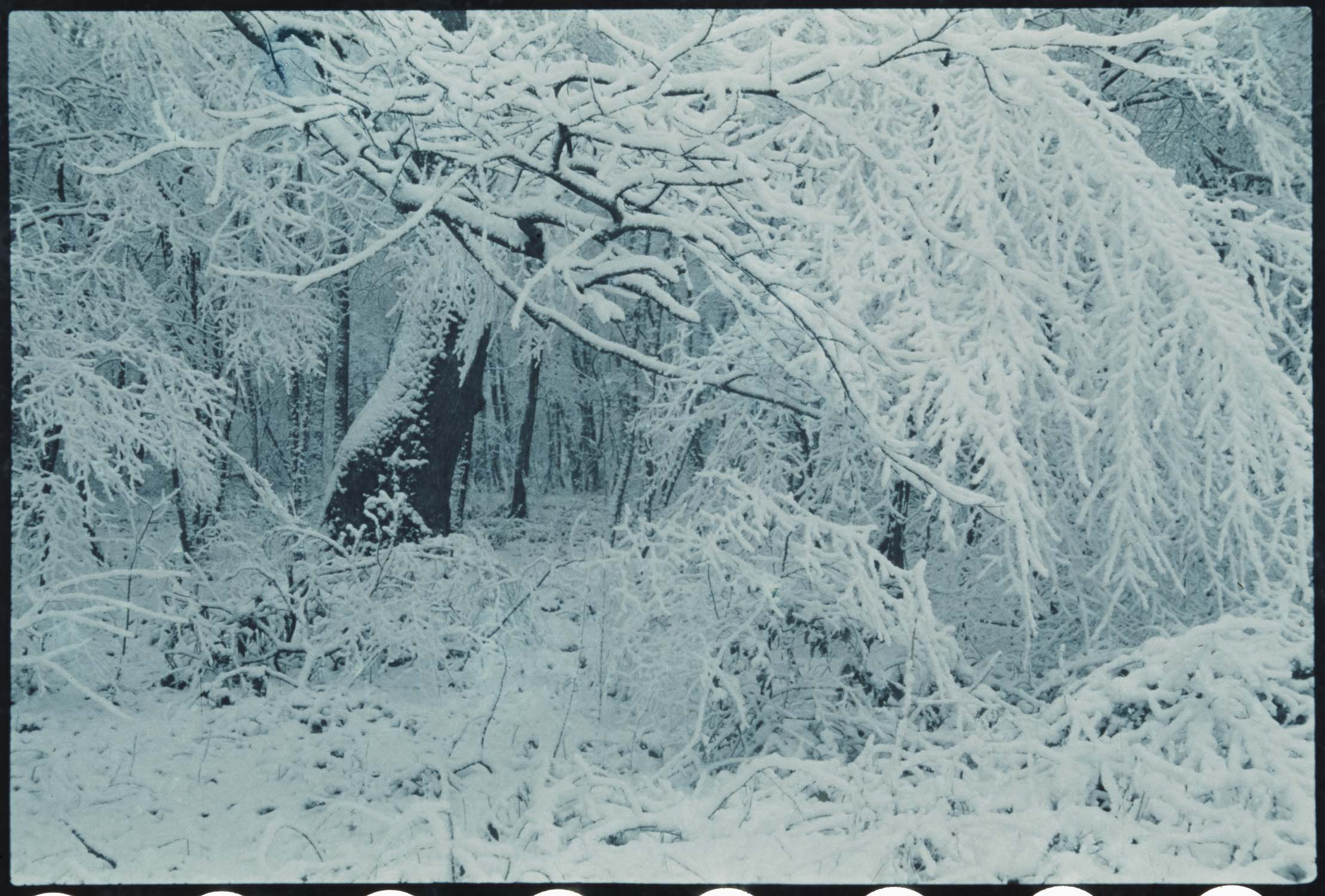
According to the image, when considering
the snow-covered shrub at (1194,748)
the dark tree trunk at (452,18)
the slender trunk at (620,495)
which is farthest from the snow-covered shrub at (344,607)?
the snow-covered shrub at (1194,748)

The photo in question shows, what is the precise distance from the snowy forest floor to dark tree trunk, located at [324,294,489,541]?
1.23 feet

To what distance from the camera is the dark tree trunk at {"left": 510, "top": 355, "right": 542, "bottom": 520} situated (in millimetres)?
2498

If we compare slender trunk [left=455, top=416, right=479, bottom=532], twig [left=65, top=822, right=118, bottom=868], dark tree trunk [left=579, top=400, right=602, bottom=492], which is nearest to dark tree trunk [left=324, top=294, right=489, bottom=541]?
slender trunk [left=455, top=416, right=479, bottom=532]

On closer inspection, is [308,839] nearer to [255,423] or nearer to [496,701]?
[496,701]

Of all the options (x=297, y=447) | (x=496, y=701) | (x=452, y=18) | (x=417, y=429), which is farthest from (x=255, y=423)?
(x=452, y=18)

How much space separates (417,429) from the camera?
2.71m

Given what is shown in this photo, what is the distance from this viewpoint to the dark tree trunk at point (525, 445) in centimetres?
250

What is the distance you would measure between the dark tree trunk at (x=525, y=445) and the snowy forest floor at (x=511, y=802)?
0.28 ft

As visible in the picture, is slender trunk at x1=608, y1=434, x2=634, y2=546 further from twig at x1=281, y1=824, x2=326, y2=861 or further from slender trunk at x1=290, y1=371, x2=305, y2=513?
twig at x1=281, y1=824, x2=326, y2=861

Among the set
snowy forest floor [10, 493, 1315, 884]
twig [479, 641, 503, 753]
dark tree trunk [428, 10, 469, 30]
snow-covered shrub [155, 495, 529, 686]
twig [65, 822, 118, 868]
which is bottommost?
twig [65, 822, 118, 868]

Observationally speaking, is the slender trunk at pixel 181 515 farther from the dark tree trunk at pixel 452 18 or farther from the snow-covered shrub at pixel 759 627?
the dark tree trunk at pixel 452 18

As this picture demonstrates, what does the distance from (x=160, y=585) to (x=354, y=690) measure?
0.71m

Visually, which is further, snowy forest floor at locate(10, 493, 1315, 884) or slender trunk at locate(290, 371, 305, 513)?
slender trunk at locate(290, 371, 305, 513)

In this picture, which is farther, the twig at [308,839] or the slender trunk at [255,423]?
the slender trunk at [255,423]
